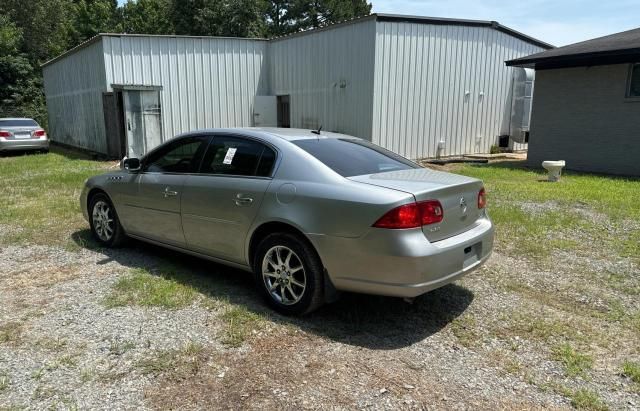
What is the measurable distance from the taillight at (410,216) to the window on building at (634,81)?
1124 centimetres

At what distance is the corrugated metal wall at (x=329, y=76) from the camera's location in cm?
1417

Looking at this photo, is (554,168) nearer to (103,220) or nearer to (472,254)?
(472,254)

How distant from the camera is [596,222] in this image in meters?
6.86

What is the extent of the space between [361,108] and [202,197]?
1064cm

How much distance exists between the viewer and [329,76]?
1542 centimetres

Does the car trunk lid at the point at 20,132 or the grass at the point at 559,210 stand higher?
the car trunk lid at the point at 20,132

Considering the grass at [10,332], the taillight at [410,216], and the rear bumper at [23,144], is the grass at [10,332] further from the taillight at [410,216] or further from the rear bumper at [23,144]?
the rear bumper at [23,144]

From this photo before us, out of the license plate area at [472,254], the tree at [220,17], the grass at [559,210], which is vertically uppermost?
the tree at [220,17]

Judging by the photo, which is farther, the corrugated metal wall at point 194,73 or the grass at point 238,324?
the corrugated metal wall at point 194,73

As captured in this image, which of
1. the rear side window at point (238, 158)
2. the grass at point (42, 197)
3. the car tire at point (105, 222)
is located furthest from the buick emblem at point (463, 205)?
the grass at point (42, 197)

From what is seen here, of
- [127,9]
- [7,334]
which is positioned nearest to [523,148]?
[7,334]

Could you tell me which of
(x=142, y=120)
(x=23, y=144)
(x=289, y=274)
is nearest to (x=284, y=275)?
(x=289, y=274)

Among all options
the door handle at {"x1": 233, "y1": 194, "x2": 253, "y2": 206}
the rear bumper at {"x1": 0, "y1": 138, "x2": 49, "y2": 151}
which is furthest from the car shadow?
the rear bumper at {"x1": 0, "y1": 138, "x2": 49, "y2": 151}

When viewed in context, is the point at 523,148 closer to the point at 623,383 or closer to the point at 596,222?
the point at 596,222
